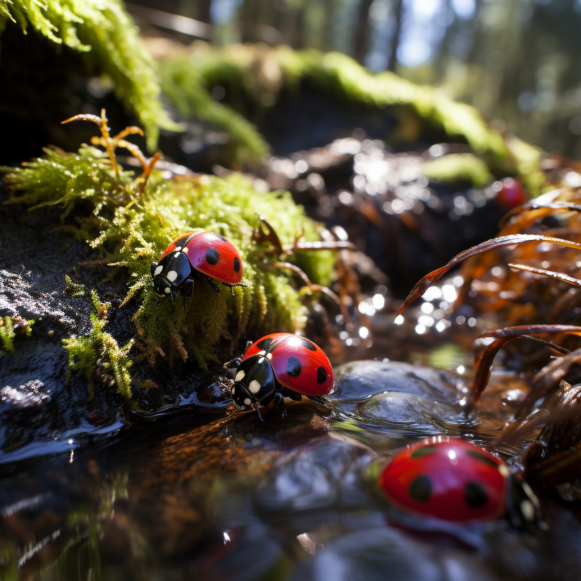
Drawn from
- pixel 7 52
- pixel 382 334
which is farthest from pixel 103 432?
pixel 7 52

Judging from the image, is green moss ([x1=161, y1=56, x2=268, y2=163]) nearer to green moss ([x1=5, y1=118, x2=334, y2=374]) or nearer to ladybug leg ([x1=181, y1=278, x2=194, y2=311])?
green moss ([x1=5, y1=118, x2=334, y2=374])

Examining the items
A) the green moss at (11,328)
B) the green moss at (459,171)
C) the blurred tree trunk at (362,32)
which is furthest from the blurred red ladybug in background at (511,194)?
the blurred tree trunk at (362,32)

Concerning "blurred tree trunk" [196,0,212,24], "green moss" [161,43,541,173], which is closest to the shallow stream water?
"green moss" [161,43,541,173]

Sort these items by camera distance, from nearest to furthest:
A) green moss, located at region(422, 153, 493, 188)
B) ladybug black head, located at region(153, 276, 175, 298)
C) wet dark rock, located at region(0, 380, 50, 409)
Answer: wet dark rock, located at region(0, 380, 50, 409) < ladybug black head, located at region(153, 276, 175, 298) < green moss, located at region(422, 153, 493, 188)

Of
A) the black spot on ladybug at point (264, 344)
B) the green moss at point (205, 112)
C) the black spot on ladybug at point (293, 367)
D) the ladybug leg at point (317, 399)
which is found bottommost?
the ladybug leg at point (317, 399)

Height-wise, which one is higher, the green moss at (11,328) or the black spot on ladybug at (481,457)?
the green moss at (11,328)

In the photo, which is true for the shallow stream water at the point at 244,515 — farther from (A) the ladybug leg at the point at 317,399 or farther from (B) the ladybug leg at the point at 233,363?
(B) the ladybug leg at the point at 233,363

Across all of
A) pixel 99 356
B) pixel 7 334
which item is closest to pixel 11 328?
pixel 7 334
